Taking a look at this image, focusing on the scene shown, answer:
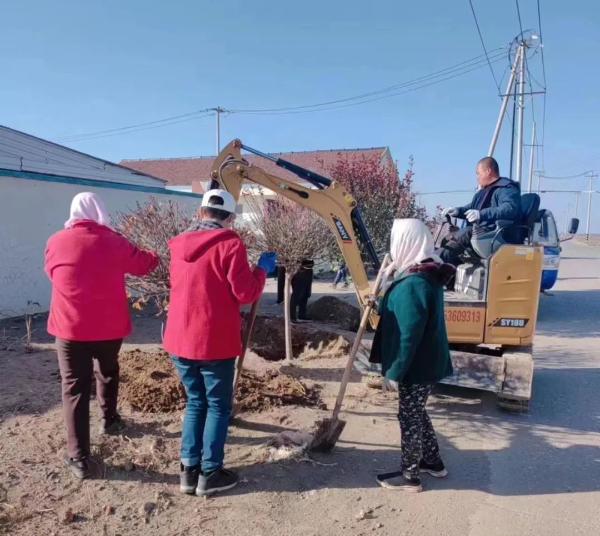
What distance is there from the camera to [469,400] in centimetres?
568

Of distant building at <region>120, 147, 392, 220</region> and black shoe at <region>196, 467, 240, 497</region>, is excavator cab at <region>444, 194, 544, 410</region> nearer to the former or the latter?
black shoe at <region>196, 467, 240, 497</region>

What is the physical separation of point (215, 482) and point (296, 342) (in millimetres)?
4491

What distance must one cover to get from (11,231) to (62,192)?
4.91 ft

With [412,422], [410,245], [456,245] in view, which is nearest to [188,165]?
[456,245]

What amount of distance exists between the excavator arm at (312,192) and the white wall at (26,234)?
5924 millimetres

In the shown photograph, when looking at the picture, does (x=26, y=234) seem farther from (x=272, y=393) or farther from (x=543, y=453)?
(x=543, y=453)

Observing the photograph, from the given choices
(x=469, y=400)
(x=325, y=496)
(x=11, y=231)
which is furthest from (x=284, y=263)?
(x=11, y=231)

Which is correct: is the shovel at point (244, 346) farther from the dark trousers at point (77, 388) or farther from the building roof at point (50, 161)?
the building roof at point (50, 161)

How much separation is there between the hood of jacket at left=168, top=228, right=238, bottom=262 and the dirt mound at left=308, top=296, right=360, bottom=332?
6.43 m

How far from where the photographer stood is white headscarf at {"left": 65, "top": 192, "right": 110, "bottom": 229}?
355 cm

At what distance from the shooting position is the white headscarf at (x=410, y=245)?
3528 mm

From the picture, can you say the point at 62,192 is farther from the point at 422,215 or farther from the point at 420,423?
the point at 420,423

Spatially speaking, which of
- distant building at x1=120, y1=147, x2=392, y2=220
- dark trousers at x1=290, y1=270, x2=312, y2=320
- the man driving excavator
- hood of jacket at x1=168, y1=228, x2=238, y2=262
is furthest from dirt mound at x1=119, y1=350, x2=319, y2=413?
distant building at x1=120, y1=147, x2=392, y2=220

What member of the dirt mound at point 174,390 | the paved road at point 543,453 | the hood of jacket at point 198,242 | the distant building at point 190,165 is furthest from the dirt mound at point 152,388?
the distant building at point 190,165
